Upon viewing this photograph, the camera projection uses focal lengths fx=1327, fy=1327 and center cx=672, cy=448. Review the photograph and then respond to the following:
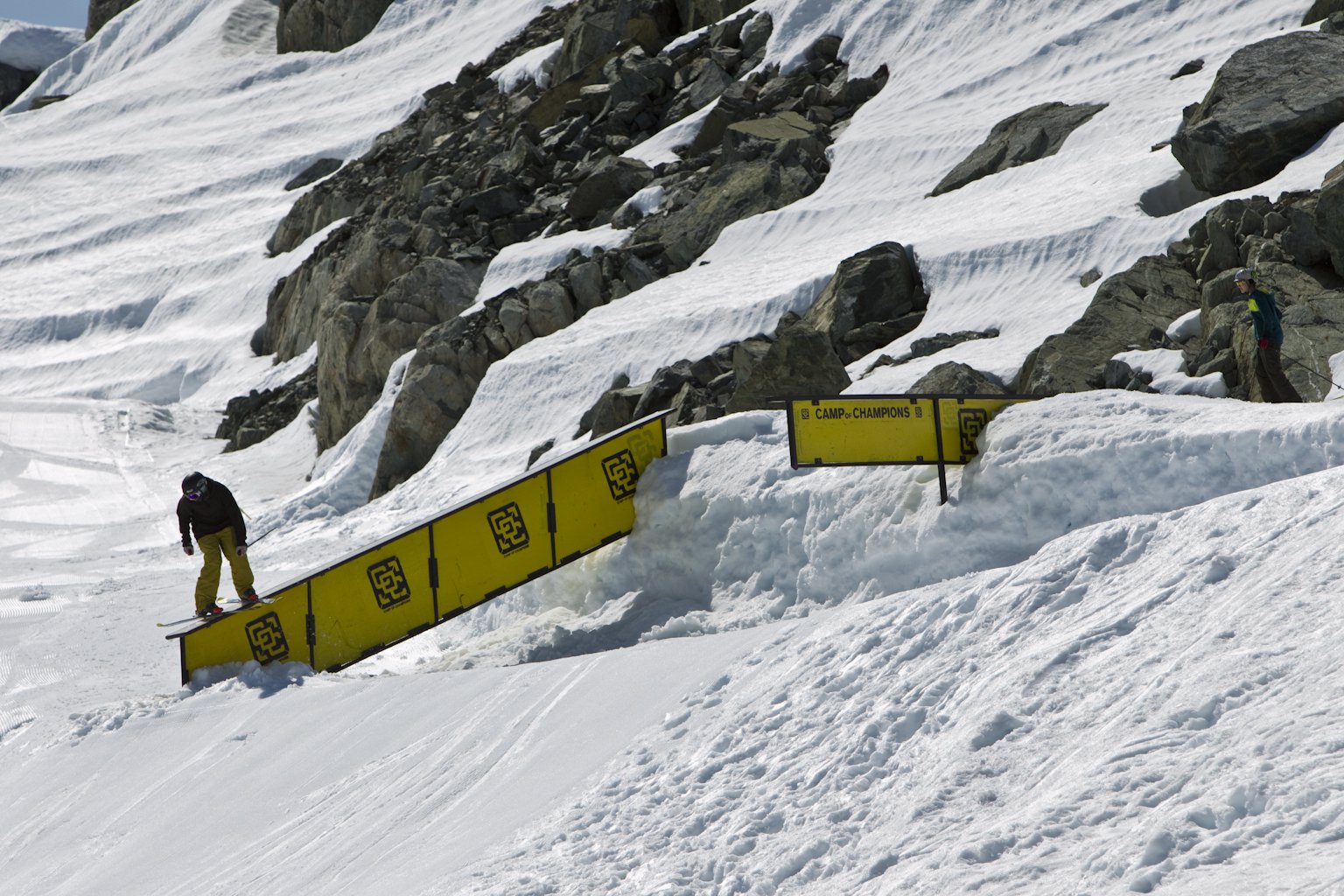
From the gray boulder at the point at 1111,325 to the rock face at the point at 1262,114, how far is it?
80.5 inches

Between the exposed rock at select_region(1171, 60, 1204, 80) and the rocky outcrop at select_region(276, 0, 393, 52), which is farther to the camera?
the rocky outcrop at select_region(276, 0, 393, 52)

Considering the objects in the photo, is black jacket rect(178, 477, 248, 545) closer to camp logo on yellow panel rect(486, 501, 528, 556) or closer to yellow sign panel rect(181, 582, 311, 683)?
yellow sign panel rect(181, 582, 311, 683)

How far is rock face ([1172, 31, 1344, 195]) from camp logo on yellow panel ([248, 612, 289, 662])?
11.8 meters

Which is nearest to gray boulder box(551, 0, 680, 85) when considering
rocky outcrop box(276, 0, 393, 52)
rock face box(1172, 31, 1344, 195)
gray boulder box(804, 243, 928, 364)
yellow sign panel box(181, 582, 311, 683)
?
gray boulder box(804, 243, 928, 364)

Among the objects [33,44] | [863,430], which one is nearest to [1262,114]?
[863,430]

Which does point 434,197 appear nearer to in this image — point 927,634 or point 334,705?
point 334,705

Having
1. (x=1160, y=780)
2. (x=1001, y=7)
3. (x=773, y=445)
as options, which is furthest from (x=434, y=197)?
(x=1160, y=780)

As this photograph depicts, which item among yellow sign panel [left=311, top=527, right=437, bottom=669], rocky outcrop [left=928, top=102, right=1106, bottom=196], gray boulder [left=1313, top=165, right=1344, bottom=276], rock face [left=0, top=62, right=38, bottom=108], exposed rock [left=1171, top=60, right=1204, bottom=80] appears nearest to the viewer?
yellow sign panel [left=311, top=527, right=437, bottom=669]

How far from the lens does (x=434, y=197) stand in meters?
30.0

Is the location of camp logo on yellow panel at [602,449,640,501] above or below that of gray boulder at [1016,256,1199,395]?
above

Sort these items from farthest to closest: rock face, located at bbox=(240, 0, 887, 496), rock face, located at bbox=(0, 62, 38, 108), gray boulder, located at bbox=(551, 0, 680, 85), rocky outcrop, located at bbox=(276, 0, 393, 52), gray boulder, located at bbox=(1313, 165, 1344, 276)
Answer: rock face, located at bbox=(0, 62, 38, 108) → rocky outcrop, located at bbox=(276, 0, 393, 52) → gray boulder, located at bbox=(551, 0, 680, 85) → rock face, located at bbox=(240, 0, 887, 496) → gray boulder, located at bbox=(1313, 165, 1344, 276)

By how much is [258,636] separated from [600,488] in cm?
313

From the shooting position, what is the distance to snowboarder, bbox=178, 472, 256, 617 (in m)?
11.0

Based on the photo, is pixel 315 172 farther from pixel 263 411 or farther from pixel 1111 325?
pixel 1111 325
